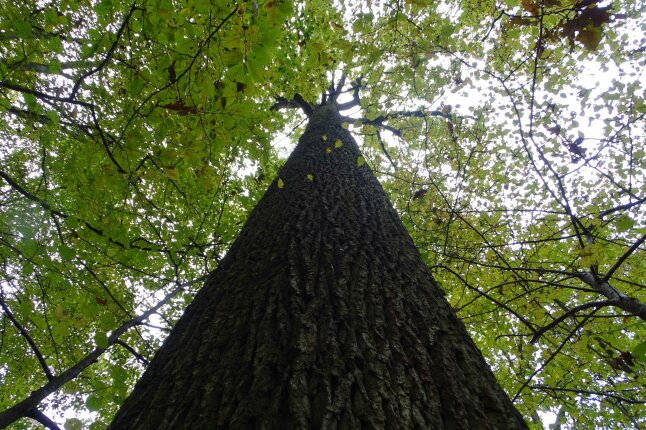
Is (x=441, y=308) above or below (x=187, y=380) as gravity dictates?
above

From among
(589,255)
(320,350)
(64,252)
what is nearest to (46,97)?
(64,252)

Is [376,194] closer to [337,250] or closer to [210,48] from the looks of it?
[337,250]

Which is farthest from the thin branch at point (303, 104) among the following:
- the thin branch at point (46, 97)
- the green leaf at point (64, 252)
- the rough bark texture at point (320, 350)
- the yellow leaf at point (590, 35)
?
the green leaf at point (64, 252)

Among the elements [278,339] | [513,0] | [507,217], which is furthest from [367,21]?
[507,217]

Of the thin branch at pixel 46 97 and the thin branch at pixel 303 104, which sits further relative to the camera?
the thin branch at pixel 303 104

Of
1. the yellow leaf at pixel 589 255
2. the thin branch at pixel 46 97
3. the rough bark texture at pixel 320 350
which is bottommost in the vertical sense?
the rough bark texture at pixel 320 350

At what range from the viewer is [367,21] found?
1935 millimetres

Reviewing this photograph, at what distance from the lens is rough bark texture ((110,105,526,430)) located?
1.06m

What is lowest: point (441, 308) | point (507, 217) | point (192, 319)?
point (192, 319)

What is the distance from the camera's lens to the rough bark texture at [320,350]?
3.47 feet

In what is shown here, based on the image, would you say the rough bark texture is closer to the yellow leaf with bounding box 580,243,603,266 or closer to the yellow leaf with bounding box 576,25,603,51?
the yellow leaf with bounding box 580,243,603,266

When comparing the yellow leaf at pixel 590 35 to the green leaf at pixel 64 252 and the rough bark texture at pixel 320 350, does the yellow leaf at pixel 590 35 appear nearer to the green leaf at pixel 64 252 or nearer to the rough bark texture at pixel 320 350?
the rough bark texture at pixel 320 350

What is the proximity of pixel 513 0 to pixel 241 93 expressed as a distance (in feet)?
11.2

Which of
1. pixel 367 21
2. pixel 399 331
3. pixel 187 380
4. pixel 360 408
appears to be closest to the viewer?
pixel 360 408
